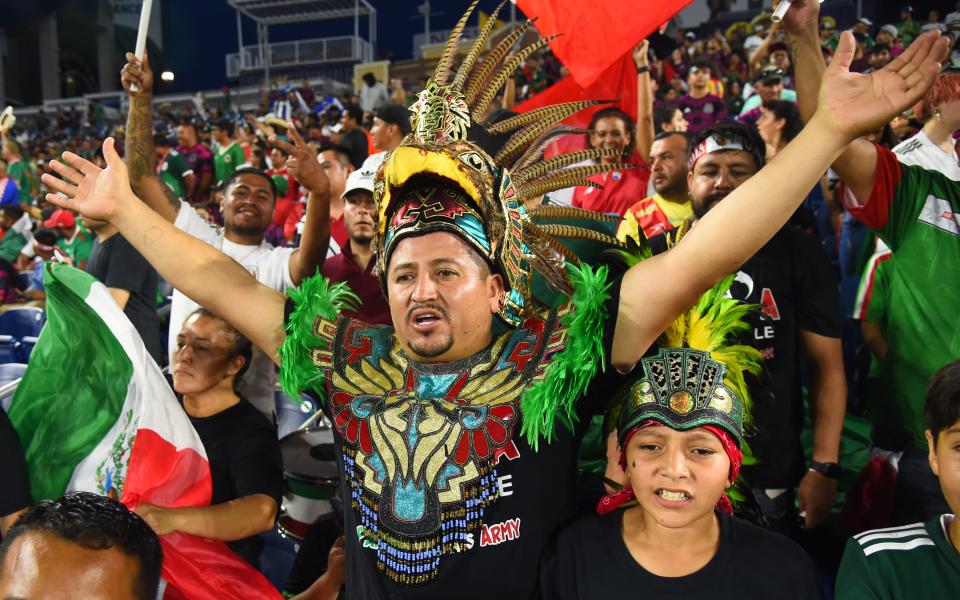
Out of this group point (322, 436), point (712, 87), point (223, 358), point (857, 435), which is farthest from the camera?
point (712, 87)

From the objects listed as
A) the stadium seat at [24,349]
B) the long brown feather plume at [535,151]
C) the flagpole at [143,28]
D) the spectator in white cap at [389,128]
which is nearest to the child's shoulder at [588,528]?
the long brown feather plume at [535,151]

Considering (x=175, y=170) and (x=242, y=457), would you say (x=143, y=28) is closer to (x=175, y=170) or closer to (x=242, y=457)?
(x=242, y=457)

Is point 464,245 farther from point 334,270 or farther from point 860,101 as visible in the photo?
point 334,270

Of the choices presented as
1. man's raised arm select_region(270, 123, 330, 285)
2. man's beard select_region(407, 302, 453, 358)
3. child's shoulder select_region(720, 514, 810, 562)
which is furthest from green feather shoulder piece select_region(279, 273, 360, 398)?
child's shoulder select_region(720, 514, 810, 562)

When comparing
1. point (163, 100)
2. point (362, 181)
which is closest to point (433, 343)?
point (362, 181)

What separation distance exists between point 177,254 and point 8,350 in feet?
10.5

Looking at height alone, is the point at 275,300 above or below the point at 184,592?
above

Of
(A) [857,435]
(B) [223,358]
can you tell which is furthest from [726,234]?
(A) [857,435]

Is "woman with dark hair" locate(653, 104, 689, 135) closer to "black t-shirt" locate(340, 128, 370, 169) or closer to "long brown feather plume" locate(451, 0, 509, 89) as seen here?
"black t-shirt" locate(340, 128, 370, 169)

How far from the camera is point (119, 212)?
2.15 metres

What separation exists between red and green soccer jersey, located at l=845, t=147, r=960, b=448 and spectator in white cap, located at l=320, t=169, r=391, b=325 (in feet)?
5.25

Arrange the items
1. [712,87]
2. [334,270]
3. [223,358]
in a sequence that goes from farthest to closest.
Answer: [712,87] < [334,270] < [223,358]

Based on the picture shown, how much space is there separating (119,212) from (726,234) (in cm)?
147

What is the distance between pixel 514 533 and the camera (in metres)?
1.75
